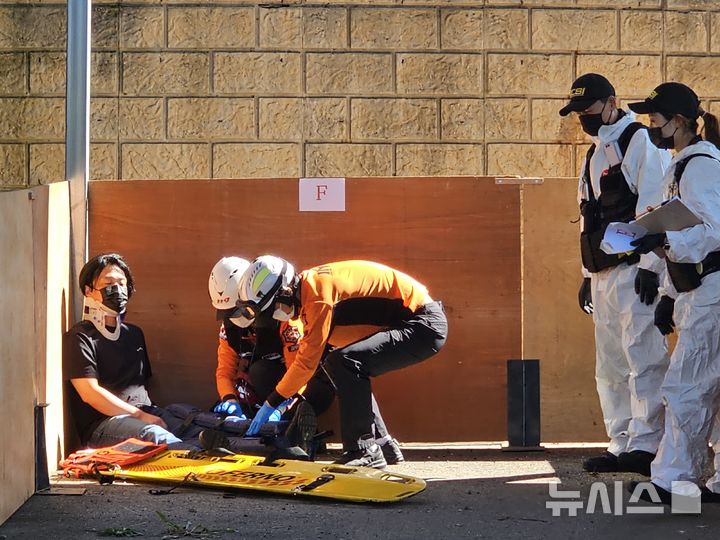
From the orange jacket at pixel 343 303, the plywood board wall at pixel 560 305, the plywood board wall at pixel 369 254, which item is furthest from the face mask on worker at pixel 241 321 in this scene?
the plywood board wall at pixel 560 305

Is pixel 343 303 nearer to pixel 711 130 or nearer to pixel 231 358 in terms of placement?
pixel 231 358

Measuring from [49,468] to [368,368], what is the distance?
5.86 ft

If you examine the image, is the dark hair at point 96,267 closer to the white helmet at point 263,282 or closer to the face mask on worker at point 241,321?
the face mask on worker at point 241,321

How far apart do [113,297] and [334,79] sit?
3.51 meters

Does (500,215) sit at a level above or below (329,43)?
below

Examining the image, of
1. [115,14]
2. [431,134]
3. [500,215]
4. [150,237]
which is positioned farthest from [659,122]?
[115,14]

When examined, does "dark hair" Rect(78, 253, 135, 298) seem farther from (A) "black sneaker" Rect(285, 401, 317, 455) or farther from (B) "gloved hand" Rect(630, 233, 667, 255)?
(B) "gloved hand" Rect(630, 233, 667, 255)

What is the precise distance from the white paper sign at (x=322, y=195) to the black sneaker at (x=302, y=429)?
130 cm

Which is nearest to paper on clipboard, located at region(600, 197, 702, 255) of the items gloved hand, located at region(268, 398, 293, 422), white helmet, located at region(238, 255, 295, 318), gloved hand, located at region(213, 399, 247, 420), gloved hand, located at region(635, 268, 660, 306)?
gloved hand, located at region(635, 268, 660, 306)

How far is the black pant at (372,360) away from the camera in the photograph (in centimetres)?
704

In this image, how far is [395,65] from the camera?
10195mm

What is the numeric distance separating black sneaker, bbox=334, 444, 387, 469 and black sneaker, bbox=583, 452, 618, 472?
112cm

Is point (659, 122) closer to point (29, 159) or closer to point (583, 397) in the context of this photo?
point (583, 397)

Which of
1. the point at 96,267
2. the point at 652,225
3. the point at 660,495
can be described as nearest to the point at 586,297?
the point at 652,225
